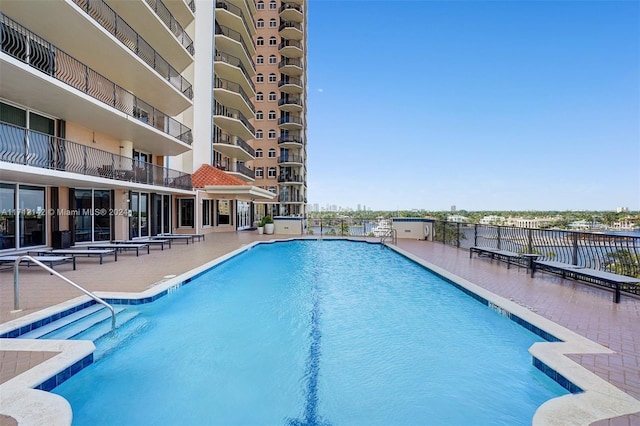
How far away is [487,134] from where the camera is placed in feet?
118

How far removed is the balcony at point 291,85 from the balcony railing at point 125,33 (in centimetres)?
2170

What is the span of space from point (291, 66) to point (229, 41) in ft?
46.5

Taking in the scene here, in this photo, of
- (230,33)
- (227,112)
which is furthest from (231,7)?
(227,112)

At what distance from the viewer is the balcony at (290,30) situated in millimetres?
37875

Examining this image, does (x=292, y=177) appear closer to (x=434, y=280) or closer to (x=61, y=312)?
(x=434, y=280)

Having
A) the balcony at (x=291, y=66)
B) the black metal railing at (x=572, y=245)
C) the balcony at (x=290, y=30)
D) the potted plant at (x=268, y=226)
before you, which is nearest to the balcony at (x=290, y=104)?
the balcony at (x=291, y=66)

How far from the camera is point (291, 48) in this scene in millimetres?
37781

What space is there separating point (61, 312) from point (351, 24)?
2520cm

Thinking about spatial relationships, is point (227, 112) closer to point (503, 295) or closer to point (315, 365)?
point (503, 295)

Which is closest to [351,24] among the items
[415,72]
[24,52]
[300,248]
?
[415,72]

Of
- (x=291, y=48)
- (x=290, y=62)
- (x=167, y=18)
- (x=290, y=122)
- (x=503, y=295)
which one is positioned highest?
(x=291, y=48)

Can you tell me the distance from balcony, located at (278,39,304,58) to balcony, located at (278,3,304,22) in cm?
263

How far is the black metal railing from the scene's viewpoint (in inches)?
274

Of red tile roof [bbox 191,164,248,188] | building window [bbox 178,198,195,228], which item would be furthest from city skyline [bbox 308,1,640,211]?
building window [bbox 178,198,195,228]
